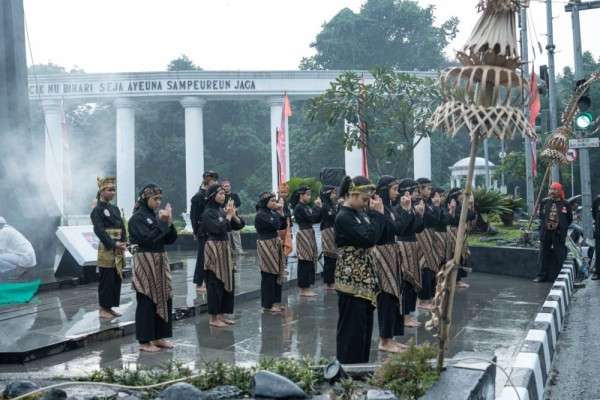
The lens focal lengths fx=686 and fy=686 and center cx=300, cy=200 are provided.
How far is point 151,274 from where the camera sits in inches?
261

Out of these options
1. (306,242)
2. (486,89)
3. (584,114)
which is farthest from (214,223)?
(584,114)

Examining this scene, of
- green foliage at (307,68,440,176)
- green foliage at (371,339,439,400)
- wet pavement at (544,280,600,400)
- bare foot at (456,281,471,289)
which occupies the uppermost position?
green foliage at (307,68,440,176)

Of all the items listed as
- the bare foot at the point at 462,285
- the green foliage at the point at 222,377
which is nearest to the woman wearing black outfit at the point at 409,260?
the bare foot at the point at 462,285

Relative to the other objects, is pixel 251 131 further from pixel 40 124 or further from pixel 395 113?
pixel 395 113

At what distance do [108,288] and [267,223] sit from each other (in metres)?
2.17

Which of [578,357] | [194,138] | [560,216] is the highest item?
[194,138]

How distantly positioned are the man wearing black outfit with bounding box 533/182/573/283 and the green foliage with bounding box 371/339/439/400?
27.0ft

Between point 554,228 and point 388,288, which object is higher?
point 554,228

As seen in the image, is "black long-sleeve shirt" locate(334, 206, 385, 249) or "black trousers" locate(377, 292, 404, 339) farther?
"black trousers" locate(377, 292, 404, 339)

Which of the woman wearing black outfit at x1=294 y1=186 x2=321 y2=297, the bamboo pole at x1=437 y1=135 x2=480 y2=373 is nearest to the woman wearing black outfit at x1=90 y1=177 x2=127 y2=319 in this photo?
the woman wearing black outfit at x1=294 y1=186 x2=321 y2=297

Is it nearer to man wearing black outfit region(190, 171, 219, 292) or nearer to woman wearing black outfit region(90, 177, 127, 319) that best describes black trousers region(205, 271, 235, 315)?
woman wearing black outfit region(90, 177, 127, 319)

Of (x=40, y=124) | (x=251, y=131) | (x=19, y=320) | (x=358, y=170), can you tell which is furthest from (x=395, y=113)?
(x=251, y=131)

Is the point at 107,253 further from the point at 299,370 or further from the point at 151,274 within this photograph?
the point at 299,370

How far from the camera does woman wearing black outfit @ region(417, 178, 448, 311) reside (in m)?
9.26
